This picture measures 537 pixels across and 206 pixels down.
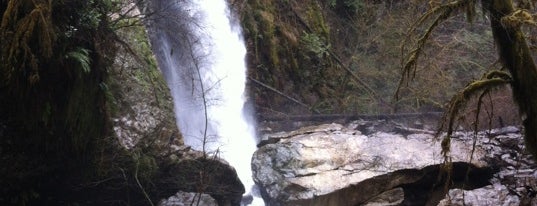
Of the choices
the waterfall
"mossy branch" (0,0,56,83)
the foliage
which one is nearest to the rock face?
the waterfall

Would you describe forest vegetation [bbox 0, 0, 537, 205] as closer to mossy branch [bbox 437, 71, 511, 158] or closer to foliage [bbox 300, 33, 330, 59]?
mossy branch [bbox 437, 71, 511, 158]

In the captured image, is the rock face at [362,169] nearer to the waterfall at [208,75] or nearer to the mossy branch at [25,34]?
the waterfall at [208,75]

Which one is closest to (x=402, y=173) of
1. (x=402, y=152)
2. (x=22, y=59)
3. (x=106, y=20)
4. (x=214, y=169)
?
(x=402, y=152)

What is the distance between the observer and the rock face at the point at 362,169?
761 centimetres

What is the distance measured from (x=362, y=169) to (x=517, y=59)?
3124 millimetres

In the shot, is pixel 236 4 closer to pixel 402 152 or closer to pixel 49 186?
pixel 402 152

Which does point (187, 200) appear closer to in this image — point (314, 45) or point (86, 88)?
point (86, 88)

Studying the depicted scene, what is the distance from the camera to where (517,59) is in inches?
212

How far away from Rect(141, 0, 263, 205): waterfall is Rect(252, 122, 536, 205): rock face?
2.80ft

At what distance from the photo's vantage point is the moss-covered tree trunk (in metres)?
5.31

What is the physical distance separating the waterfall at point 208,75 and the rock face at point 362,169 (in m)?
0.85

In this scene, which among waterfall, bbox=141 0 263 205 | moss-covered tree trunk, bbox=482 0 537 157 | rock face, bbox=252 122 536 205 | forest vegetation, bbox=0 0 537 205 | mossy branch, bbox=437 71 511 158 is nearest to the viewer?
forest vegetation, bbox=0 0 537 205

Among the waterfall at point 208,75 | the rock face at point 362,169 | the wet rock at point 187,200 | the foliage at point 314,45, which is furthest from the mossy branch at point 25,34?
the foliage at point 314,45

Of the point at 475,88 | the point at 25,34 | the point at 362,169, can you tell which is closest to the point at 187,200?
the point at 362,169
